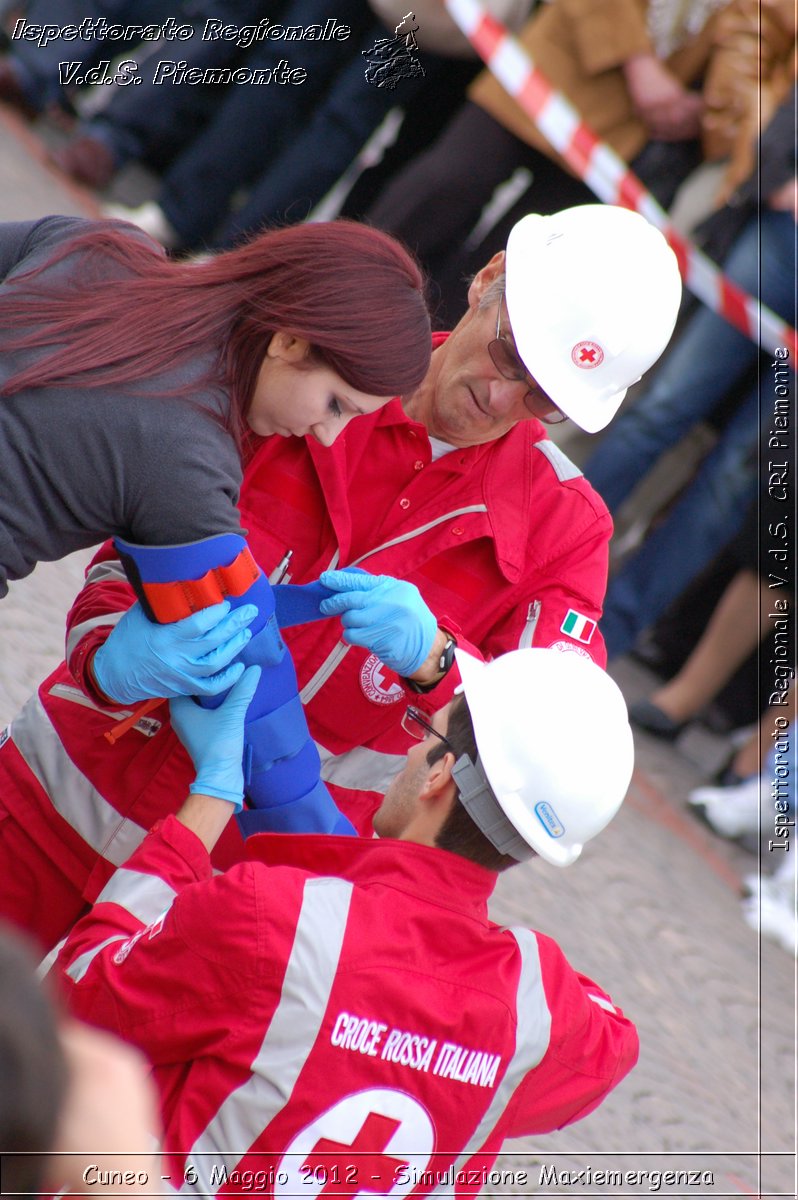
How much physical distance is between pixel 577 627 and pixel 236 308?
2.98 feet

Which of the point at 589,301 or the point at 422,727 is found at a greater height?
the point at 589,301

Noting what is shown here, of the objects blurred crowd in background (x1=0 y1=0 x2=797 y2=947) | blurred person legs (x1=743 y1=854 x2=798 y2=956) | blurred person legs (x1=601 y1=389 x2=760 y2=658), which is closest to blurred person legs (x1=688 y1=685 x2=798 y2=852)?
blurred crowd in background (x1=0 y1=0 x2=797 y2=947)

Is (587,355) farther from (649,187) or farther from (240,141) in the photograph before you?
(240,141)

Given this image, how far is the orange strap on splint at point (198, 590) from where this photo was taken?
6.52 feet

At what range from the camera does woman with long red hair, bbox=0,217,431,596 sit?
183 cm

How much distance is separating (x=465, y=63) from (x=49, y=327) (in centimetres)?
418

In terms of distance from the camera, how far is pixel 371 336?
202 cm

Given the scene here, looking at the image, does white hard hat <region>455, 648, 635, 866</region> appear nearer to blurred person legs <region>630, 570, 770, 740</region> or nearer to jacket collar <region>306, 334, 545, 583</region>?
jacket collar <region>306, 334, 545, 583</region>

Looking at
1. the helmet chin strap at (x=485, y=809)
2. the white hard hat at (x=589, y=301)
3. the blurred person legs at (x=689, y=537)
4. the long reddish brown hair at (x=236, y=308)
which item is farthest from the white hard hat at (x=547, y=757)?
the blurred person legs at (x=689, y=537)

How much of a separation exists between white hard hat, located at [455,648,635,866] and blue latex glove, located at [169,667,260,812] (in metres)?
0.37

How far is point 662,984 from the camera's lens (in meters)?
4.21

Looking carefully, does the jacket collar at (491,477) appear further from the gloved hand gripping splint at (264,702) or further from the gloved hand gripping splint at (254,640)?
the gloved hand gripping splint at (264,702)

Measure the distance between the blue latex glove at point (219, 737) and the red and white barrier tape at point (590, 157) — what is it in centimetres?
352

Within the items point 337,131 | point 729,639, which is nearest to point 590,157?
point 337,131
